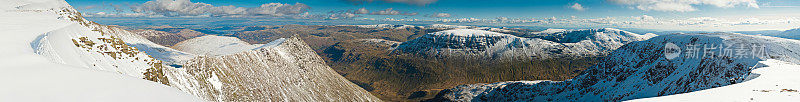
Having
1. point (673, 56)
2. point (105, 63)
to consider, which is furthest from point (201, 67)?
point (673, 56)

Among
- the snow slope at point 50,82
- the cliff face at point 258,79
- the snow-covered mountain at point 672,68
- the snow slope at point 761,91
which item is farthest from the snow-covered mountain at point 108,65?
the snow-covered mountain at point 672,68

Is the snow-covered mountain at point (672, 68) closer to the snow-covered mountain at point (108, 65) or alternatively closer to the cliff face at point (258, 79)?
the snow-covered mountain at point (108, 65)

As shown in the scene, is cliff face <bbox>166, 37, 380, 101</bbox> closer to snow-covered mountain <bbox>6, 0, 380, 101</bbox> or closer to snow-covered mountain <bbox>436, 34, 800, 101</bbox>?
snow-covered mountain <bbox>6, 0, 380, 101</bbox>

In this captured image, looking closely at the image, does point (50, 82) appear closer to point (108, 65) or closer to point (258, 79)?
point (108, 65)

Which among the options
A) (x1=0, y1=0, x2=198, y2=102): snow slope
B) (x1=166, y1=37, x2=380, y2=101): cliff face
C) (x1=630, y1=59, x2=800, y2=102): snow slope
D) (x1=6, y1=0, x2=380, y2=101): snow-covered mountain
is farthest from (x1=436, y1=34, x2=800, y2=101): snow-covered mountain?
(x1=166, y1=37, x2=380, y2=101): cliff face

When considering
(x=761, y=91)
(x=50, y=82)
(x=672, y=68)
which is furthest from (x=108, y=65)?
(x=672, y=68)

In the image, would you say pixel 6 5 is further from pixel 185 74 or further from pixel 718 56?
pixel 718 56
